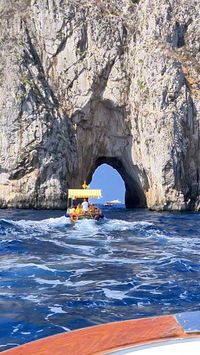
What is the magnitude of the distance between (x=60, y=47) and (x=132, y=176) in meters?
19.7

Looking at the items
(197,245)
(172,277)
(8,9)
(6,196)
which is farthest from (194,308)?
(8,9)

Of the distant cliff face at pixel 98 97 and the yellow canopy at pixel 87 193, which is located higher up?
the distant cliff face at pixel 98 97

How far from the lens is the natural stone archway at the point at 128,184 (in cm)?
6550

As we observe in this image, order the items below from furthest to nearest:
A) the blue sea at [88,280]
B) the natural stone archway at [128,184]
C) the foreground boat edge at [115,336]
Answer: the natural stone archway at [128,184], the blue sea at [88,280], the foreground boat edge at [115,336]

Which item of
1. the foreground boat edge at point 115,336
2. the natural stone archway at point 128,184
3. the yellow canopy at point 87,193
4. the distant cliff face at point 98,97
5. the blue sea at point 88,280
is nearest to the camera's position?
the foreground boat edge at point 115,336

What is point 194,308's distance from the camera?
10930 millimetres

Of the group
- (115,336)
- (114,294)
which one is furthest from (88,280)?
(115,336)

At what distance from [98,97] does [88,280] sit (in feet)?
162

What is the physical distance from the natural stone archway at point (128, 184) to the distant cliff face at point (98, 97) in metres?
0.54

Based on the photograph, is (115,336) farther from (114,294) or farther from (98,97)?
(98,97)

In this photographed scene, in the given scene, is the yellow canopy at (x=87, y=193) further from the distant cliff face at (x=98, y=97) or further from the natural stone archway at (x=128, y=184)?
the natural stone archway at (x=128, y=184)

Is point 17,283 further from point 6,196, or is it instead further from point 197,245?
point 6,196

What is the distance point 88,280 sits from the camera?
13898 millimetres

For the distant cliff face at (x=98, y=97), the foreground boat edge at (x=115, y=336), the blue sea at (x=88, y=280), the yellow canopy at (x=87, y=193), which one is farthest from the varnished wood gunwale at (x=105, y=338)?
the distant cliff face at (x=98, y=97)
